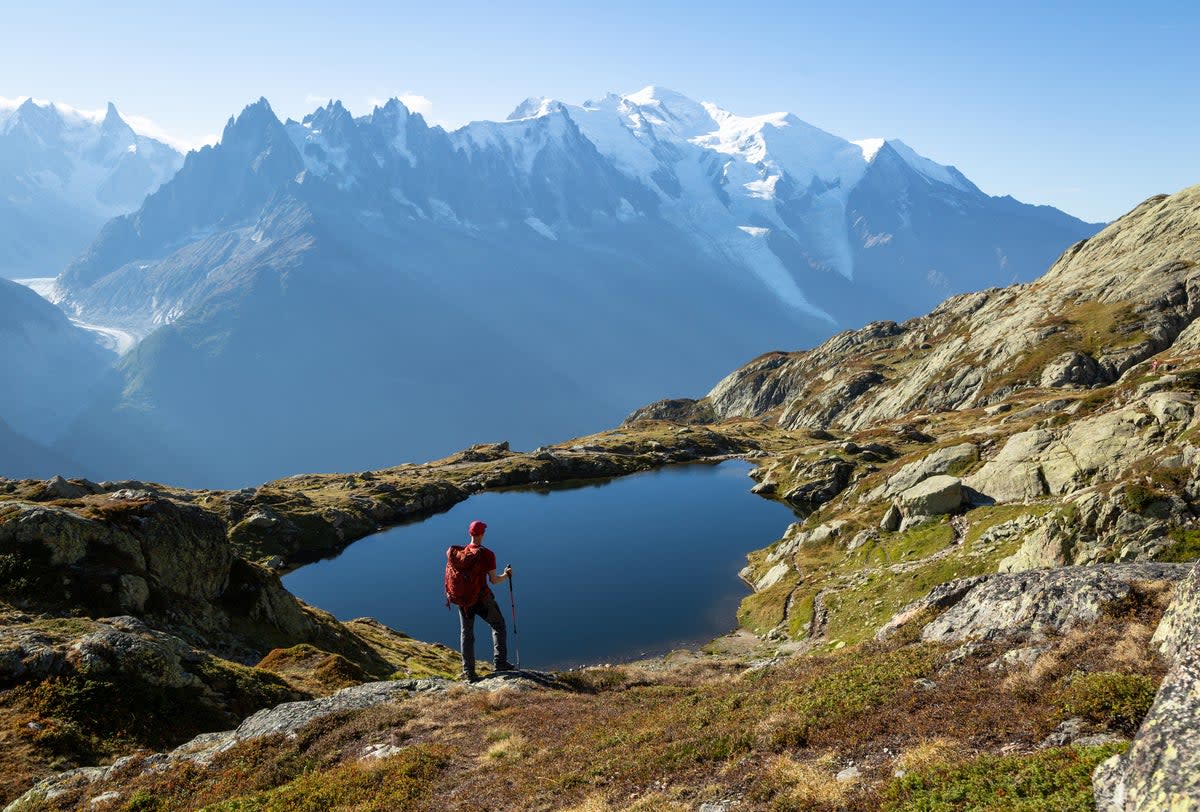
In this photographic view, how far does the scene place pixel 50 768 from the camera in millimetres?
20516

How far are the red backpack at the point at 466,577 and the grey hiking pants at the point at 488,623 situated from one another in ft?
1.09

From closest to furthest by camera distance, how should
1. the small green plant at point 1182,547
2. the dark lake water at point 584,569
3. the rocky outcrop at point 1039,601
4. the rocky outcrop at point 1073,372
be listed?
the rocky outcrop at point 1039,601 → the small green plant at point 1182,547 → the dark lake water at point 584,569 → the rocky outcrop at point 1073,372

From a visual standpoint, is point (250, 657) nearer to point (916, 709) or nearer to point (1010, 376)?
point (916, 709)

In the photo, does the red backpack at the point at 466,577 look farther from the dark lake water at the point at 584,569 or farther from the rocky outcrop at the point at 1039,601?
the dark lake water at the point at 584,569

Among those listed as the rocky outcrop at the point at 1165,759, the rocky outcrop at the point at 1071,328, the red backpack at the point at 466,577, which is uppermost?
the rocky outcrop at the point at 1071,328

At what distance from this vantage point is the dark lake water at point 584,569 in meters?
66.4

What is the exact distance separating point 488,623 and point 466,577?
2.21 metres

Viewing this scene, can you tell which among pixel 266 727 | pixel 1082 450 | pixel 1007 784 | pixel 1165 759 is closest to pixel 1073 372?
pixel 1082 450

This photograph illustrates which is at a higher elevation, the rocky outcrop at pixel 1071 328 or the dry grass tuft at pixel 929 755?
the rocky outcrop at pixel 1071 328

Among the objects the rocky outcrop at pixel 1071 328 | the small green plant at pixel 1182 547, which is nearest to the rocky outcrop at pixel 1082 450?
the small green plant at pixel 1182 547

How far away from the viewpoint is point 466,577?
25.5m

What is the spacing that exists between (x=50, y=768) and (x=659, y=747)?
18.4 meters

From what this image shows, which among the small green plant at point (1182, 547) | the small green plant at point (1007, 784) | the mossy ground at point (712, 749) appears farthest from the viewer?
the small green plant at point (1182, 547)

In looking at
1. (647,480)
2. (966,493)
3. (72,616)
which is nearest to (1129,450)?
(966,493)
